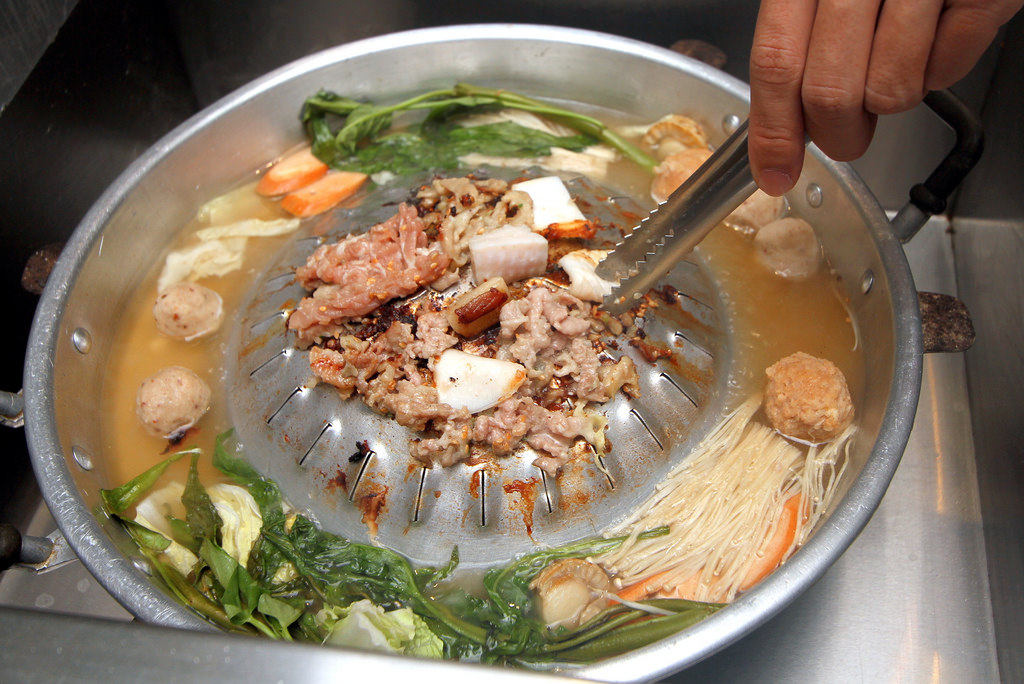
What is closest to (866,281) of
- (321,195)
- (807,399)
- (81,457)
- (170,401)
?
(807,399)

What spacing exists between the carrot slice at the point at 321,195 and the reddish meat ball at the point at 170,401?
103 centimetres

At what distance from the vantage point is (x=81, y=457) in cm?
250

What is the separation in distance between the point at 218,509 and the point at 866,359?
Answer: 2584 mm

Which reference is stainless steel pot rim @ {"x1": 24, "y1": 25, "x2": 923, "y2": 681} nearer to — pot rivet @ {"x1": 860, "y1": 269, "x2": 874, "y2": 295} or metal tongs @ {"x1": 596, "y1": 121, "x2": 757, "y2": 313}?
pot rivet @ {"x1": 860, "y1": 269, "x2": 874, "y2": 295}

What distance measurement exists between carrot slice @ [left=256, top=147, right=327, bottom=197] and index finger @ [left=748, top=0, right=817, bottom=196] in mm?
2392

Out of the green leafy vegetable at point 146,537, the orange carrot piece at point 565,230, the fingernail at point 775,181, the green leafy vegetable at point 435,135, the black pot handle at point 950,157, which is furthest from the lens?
the green leafy vegetable at point 435,135

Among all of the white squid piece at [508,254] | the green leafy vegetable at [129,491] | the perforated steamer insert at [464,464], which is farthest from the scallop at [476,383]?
the green leafy vegetable at [129,491]

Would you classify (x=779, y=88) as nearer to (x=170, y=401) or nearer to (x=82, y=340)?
(x=170, y=401)

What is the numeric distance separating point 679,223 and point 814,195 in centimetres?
114

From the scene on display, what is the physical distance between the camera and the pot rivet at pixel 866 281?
8.87 ft

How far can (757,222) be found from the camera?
3.21 metres

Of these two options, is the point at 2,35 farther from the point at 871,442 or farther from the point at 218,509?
the point at 871,442

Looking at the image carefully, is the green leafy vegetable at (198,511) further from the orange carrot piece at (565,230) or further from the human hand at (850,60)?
the human hand at (850,60)

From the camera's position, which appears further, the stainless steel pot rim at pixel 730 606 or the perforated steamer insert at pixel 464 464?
the perforated steamer insert at pixel 464 464
